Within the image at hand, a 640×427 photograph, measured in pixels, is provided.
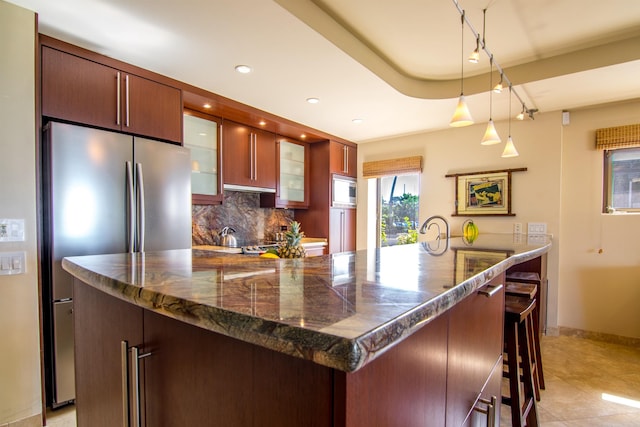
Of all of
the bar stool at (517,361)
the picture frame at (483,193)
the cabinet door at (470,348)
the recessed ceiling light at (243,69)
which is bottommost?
the bar stool at (517,361)

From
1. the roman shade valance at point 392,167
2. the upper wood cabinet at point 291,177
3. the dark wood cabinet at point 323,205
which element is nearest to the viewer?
the upper wood cabinet at point 291,177

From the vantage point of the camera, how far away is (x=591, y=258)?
10.5 feet

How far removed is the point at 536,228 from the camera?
3.39 meters

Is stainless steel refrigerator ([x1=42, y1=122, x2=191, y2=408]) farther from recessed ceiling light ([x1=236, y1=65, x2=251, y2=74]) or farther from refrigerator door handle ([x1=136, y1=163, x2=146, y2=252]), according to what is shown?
recessed ceiling light ([x1=236, y1=65, x2=251, y2=74])

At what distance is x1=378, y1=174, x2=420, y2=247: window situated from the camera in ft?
14.9

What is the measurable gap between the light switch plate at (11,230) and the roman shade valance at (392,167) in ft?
12.1

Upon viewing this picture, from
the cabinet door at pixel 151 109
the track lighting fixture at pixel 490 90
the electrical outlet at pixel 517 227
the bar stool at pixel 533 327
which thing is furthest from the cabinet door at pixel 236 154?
the electrical outlet at pixel 517 227

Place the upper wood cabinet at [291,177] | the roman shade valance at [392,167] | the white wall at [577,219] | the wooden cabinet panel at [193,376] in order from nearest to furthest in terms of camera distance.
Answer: the wooden cabinet panel at [193,376], the white wall at [577,219], the upper wood cabinet at [291,177], the roman shade valance at [392,167]

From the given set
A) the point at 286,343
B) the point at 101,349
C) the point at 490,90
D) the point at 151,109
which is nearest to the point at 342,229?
the point at 490,90

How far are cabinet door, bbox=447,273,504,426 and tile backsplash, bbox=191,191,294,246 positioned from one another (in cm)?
293

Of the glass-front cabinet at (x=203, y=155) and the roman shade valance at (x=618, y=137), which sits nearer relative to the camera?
the roman shade valance at (x=618, y=137)

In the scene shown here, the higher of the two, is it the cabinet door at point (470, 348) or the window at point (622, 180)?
the window at point (622, 180)

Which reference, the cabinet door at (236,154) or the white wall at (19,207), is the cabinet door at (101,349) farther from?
the cabinet door at (236,154)

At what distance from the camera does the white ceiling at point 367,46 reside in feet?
5.95
